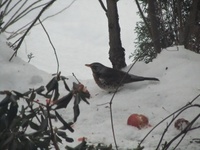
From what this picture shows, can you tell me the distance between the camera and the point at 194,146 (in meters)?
1.76

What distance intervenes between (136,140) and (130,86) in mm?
1123

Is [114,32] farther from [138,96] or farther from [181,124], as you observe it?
[181,124]

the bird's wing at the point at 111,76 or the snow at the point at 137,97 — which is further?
the bird's wing at the point at 111,76

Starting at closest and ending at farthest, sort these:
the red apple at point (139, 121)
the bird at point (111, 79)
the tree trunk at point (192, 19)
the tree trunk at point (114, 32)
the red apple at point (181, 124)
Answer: the red apple at point (181, 124), the red apple at point (139, 121), the bird at point (111, 79), the tree trunk at point (192, 19), the tree trunk at point (114, 32)

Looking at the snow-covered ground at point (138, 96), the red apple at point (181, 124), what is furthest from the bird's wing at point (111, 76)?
the red apple at point (181, 124)

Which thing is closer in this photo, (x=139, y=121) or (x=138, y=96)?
(x=139, y=121)

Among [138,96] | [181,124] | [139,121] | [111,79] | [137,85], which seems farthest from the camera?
[137,85]

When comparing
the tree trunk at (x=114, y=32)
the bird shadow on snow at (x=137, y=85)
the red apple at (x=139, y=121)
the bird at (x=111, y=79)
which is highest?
the tree trunk at (x=114, y=32)

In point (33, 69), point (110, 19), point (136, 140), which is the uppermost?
point (110, 19)

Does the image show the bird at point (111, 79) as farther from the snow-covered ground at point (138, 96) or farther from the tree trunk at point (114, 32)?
the tree trunk at point (114, 32)

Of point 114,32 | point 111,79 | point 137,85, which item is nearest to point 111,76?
point 111,79

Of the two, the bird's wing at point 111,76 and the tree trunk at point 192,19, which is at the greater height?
the tree trunk at point 192,19

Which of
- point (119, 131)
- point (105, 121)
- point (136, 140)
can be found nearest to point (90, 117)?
point (105, 121)

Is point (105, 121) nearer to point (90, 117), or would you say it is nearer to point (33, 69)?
point (90, 117)
